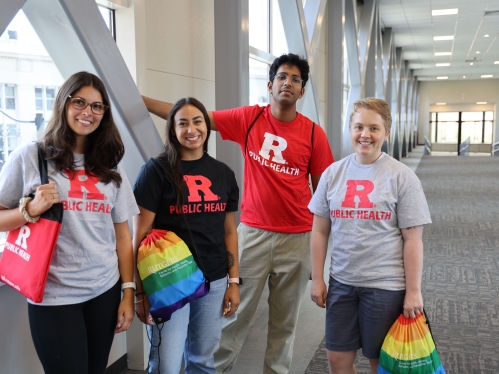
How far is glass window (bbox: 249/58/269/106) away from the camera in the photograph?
5297 mm

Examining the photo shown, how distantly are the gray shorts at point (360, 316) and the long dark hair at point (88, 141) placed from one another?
3.09 ft

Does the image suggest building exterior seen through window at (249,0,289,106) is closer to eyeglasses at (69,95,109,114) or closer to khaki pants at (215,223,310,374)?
khaki pants at (215,223,310,374)

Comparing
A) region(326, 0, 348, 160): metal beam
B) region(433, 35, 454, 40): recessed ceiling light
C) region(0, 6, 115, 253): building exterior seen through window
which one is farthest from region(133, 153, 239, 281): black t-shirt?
region(433, 35, 454, 40): recessed ceiling light

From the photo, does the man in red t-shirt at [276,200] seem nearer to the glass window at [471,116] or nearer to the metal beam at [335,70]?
the metal beam at [335,70]

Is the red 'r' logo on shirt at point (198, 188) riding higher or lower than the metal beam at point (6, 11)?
lower

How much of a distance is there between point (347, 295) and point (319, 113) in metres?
4.61

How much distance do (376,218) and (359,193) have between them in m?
0.11

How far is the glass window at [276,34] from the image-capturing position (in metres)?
6.04

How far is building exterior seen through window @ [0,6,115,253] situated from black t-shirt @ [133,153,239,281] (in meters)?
0.76

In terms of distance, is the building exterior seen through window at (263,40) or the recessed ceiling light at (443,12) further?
the recessed ceiling light at (443,12)

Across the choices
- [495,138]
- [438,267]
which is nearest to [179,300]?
[438,267]

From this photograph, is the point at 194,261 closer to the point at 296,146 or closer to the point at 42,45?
the point at 296,146

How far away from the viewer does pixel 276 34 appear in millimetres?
6148

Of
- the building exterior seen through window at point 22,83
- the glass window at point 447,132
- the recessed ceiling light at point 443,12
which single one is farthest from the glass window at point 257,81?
the glass window at point 447,132
